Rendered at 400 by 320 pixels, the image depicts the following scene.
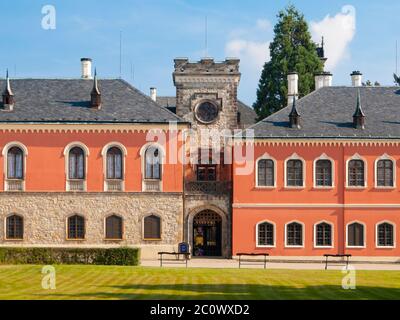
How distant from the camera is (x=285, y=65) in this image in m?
72.4

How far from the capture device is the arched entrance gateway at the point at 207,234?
2128 inches

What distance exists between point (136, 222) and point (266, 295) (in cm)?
2553

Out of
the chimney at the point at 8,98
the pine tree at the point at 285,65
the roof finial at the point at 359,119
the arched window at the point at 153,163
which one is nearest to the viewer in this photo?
the arched window at the point at 153,163

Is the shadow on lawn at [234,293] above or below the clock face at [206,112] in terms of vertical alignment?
below

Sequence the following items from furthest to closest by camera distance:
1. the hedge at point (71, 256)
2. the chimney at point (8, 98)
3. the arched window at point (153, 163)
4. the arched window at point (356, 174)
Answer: the arched window at point (356, 174), the chimney at point (8, 98), the arched window at point (153, 163), the hedge at point (71, 256)

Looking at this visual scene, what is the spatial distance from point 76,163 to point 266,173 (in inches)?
469

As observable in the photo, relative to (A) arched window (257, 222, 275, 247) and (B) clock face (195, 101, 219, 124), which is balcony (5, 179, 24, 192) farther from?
(A) arched window (257, 222, 275, 247)

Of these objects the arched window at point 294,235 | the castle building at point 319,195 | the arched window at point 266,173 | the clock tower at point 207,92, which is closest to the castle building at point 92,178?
the clock tower at point 207,92

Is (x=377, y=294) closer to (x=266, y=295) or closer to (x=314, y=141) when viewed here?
(x=266, y=295)

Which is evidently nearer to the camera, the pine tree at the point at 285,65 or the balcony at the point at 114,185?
the balcony at the point at 114,185

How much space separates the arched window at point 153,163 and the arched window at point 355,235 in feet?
40.8

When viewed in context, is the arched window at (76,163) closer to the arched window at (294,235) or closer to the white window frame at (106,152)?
the white window frame at (106,152)

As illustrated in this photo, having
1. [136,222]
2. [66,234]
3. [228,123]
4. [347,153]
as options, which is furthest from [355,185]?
[66,234]

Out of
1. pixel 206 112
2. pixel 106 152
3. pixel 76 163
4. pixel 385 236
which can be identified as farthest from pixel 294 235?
pixel 76 163
